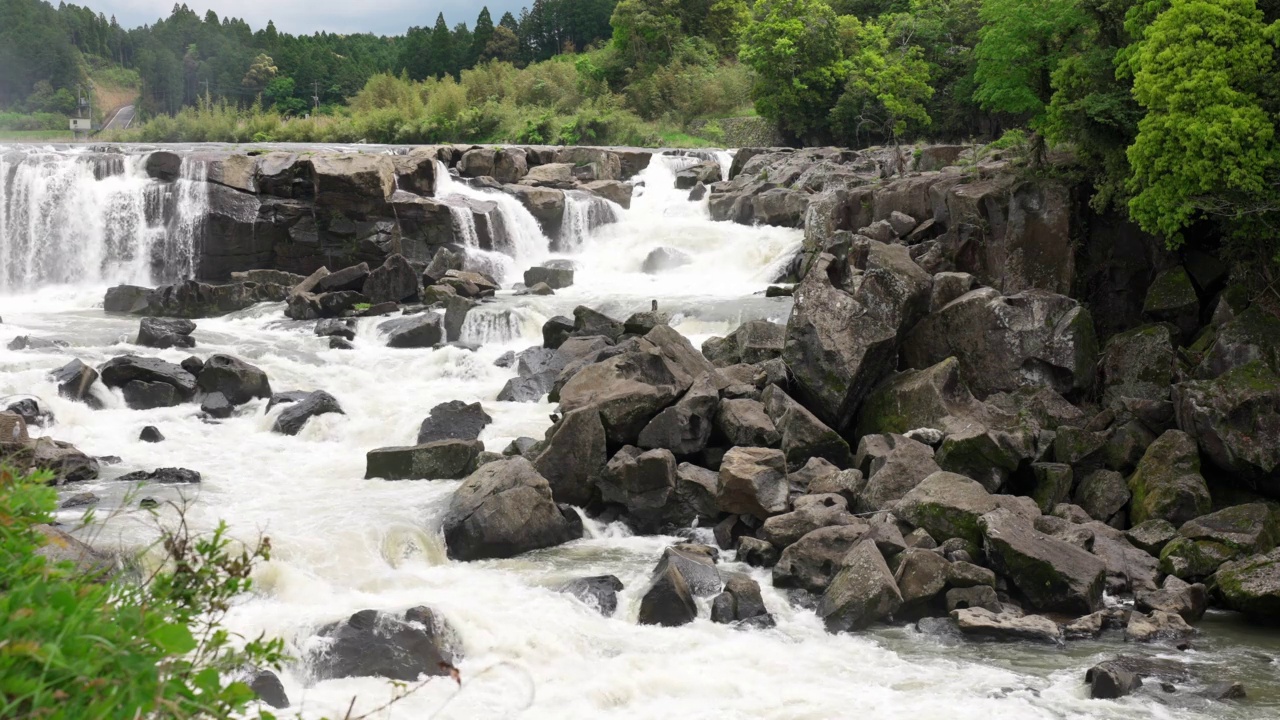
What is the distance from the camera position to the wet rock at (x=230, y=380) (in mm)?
18422

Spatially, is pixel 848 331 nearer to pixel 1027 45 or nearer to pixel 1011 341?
pixel 1011 341

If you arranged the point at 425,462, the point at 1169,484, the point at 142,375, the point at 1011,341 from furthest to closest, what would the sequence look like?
the point at 142,375 < the point at 1011,341 < the point at 425,462 < the point at 1169,484

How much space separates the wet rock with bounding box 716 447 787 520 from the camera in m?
13.0

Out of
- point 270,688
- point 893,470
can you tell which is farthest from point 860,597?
point 270,688

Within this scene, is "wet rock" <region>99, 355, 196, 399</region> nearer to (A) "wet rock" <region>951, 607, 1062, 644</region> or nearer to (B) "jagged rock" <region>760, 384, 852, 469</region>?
(B) "jagged rock" <region>760, 384, 852, 469</region>

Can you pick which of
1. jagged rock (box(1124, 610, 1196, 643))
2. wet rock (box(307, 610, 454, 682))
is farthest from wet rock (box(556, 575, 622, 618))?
jagged rock (box(1124, 610, 1196, 643))

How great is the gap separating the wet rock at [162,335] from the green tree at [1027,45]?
1624 cm

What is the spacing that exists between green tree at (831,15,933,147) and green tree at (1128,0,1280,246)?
2525cm

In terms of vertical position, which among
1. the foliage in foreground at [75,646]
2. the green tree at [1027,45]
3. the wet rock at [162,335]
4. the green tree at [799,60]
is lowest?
the wet rock at [162,335]

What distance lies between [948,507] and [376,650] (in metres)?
6.26

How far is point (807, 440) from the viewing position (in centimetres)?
1456

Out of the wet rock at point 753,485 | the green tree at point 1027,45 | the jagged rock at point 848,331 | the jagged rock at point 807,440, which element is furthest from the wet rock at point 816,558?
the green tree at point 1027,45

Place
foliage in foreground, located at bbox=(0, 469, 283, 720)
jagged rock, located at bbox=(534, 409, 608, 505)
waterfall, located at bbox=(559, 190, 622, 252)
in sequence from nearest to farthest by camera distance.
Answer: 1. foliage in foreground, located at bbox=(0, 469, 283, 720)
2. jagged rock, located at bbox=(534, 409, 608, 505)
3. waterfall, located at bbox=(559, 190, 622, 252)

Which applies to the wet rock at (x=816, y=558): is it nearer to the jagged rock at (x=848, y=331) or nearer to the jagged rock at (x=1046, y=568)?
the jagged rock at (x=1046, y=568)
